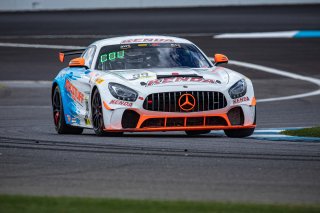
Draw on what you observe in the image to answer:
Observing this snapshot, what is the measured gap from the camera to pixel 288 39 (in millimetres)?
31641

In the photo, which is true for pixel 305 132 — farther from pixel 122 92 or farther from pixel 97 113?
pixel 97 113

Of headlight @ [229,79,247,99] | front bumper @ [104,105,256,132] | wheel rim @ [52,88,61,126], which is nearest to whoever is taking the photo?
front bumper @ [104,105,256,132]

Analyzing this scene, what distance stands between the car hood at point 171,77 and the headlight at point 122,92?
0.38 feet

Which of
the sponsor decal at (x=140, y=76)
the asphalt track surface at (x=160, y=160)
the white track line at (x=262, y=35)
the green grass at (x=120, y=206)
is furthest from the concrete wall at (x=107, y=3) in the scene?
the green grass at (x=120, y=206)

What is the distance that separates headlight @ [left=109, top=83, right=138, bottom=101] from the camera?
1262cm

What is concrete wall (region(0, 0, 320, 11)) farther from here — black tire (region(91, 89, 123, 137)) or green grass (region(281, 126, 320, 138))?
green grass (region(281, 126, 320, 138))

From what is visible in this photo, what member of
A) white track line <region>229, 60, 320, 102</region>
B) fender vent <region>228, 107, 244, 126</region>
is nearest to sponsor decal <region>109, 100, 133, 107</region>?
fender vent <region>228, 107, 244, 126</region>

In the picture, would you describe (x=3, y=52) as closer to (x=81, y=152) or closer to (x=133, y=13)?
(x=133, y=13)

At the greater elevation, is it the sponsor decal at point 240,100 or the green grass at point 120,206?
the green grass at point 120,206

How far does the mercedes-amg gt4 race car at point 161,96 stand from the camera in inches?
497

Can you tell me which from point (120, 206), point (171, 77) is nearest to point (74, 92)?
point (171, 77)

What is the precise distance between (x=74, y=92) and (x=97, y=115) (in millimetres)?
1082

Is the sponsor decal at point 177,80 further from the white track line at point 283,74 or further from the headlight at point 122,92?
the white track line at point 283,74

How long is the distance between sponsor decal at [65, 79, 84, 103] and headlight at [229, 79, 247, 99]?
2.04m
